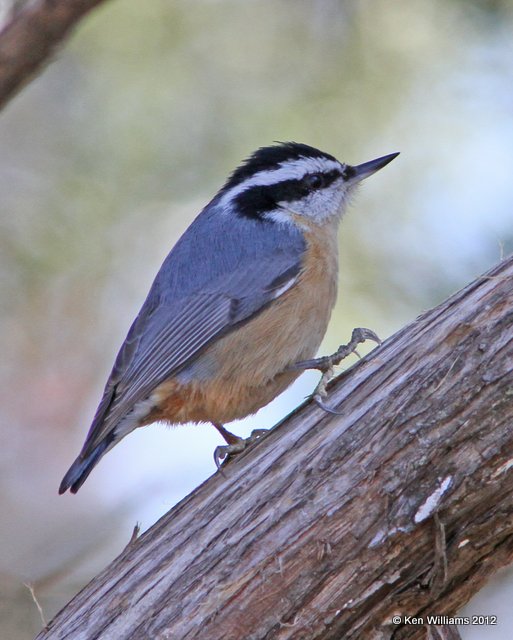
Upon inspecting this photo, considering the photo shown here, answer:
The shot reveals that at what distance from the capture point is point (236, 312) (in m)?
3.62

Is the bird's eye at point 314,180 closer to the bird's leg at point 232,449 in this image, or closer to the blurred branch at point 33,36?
the bird's leg at point 232,449

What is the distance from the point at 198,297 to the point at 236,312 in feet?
0.67

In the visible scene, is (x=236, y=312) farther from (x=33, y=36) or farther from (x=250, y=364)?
(x=33, y=36)

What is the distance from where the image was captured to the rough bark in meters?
2.52

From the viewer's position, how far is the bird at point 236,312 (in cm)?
349

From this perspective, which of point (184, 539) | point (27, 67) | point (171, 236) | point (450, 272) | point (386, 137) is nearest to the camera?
point (27, 67)

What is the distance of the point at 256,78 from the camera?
17.0 ft

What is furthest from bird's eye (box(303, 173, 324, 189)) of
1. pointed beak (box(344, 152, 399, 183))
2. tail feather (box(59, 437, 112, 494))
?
tail feather (box(59, 437, 112, 494))

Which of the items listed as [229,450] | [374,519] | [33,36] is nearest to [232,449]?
[229,450]

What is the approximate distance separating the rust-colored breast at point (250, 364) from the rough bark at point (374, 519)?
68 cm

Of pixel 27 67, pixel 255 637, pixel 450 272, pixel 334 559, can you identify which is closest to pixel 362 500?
pixel 334 559

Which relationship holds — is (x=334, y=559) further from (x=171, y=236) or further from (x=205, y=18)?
(x=205, y=18)

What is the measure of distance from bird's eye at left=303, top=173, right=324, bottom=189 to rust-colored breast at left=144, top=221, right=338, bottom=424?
25.9 inches

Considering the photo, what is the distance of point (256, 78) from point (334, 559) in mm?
3332
